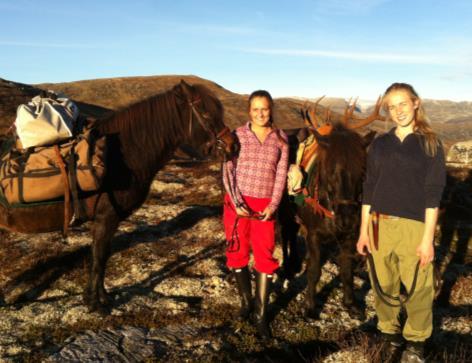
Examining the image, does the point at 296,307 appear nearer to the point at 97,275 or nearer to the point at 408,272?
the point at 408,272

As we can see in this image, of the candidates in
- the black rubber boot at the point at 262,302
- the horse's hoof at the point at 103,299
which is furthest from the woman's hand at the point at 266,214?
the horse's hoof at the point at 103,299

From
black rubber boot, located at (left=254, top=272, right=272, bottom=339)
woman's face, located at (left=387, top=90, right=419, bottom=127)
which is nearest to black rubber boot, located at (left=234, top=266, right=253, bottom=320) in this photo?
black rubber boot, located at (left=254, top=272, right=272, bottom=339)

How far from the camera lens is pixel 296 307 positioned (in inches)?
210

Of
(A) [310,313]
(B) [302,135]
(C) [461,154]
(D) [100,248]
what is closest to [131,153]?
(D) [100,248]

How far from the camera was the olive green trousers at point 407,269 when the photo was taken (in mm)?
3213

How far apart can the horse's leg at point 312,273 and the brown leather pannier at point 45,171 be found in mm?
3015

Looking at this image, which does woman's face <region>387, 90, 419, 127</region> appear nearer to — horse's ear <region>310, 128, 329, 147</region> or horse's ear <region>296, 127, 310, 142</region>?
horse's ear <region>310, 128, 329, 147</region>

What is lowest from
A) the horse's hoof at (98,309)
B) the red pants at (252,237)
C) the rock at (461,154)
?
the horse's hoof at (98,309)

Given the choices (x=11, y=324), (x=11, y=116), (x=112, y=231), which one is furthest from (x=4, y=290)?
(x=11, y=116)

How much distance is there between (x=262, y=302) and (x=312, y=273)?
1.01 meters

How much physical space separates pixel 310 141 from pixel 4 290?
533cm

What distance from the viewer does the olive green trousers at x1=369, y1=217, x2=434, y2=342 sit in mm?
3213

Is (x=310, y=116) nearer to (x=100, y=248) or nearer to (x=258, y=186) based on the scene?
(x=258, y=186)

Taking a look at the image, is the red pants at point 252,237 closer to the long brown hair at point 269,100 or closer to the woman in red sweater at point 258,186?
the woman in red sweater at point 258,186
